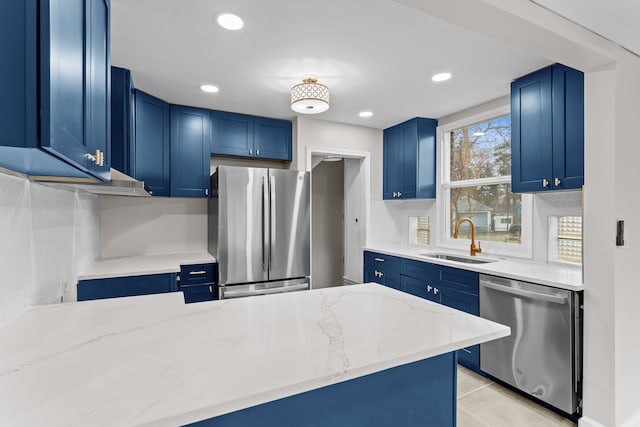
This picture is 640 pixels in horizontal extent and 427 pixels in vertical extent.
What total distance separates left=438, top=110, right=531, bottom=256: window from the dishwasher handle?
704 millimetres

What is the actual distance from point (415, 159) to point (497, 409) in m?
2.54

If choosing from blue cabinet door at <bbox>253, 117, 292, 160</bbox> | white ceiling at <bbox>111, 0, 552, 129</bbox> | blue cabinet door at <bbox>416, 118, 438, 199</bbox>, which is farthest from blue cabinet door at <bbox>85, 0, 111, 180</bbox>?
blue cabinet door at <bbox>416, 118, 438, 199</bbox>

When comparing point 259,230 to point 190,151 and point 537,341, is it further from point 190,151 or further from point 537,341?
point 537,341

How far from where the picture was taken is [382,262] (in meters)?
3.74

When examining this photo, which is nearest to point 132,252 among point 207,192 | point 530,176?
point 207,192

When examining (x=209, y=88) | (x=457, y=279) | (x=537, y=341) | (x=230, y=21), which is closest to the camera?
(x=230, y=21)

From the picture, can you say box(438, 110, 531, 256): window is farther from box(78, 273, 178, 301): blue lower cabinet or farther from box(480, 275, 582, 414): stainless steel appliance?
box(78, 273, 178, 301): blue lower cabinet

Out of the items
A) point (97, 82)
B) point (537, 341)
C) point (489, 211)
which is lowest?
point (537, 341)

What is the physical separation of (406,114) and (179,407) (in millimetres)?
3582

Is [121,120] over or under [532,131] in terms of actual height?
over

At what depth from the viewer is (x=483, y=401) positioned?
2281mm

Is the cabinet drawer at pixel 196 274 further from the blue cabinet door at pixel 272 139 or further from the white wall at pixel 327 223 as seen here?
the white wall at pixel 327 223

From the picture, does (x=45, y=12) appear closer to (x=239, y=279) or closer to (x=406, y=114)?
(x=239, y=279)

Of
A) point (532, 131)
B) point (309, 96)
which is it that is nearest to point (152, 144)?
point (309, 96)
